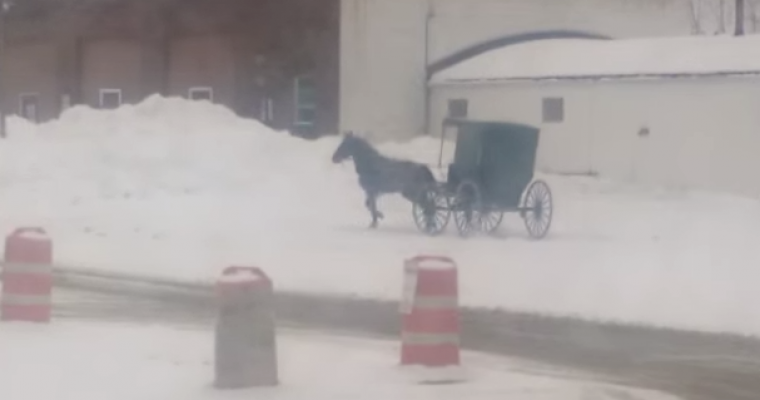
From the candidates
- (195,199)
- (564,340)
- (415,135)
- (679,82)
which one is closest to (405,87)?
(415,135)

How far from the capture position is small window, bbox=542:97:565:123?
142ft

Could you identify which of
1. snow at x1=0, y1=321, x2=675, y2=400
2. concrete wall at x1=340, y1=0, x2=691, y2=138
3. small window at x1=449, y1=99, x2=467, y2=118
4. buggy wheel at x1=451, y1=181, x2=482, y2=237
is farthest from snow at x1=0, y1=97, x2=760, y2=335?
snow at x1=0, y1=321, x2=675, y2=400

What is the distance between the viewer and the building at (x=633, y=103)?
1549 inches

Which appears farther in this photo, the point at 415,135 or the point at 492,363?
the point at 415,135


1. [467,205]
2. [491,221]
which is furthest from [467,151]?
[491,221]

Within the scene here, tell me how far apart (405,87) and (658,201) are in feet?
34.2

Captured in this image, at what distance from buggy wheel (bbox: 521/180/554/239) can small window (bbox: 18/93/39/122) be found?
2726cm

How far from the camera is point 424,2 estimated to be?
4703cm

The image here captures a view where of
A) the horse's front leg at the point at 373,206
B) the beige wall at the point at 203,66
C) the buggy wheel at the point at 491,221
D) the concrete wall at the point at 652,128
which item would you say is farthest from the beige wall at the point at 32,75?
the buggy wheel at the point at 491,221

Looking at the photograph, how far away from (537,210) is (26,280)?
1525 cm

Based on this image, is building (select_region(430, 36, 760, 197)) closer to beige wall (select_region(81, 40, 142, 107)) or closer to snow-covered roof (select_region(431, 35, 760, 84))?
snow-covered roof (select_region(431, 35, 760, 84))

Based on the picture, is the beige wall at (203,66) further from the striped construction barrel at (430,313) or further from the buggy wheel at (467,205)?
the striped construction barrel at (430,313)

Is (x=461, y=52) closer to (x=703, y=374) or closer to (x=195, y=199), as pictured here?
(x=195, y=199)

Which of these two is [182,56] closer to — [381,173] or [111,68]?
[111,68]
